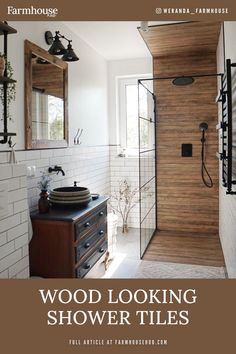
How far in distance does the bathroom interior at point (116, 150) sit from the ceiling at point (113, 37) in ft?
0.08

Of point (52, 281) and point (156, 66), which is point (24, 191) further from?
point (156, 66)

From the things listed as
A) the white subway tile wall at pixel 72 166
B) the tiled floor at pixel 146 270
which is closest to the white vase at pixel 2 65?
the white subway tile wall at pixel 72 166

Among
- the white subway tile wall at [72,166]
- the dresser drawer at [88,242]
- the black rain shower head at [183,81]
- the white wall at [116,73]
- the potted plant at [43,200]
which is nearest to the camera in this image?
the dresser drawer at [88,242]

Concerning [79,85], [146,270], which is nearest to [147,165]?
[79,85]

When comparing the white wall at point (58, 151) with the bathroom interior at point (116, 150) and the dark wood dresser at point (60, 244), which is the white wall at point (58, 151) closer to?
the bathroom interior at point (116, 150)

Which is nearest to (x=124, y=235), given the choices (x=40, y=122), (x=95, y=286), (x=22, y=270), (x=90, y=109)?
(x=90, y=109)

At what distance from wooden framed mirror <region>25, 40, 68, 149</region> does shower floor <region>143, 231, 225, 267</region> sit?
1.53 meters

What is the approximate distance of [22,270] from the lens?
180 centimetres

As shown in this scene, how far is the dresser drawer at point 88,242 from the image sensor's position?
7.08 feet

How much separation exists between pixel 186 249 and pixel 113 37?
8.11 ft

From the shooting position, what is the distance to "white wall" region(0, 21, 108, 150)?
2.21 metres

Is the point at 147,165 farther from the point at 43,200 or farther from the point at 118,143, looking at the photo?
the point at 43,200
